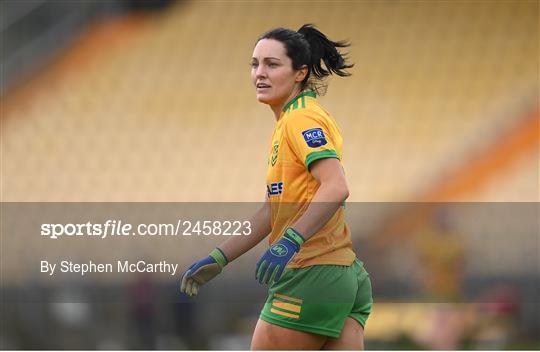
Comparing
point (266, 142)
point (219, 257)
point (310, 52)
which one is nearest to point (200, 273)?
point (219, 257)

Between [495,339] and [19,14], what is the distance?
570 cm

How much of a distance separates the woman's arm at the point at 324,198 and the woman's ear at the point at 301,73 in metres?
0.44

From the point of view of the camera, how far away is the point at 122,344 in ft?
30.8

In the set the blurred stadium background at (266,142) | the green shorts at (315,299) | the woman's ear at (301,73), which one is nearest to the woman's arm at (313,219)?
the green shorts at (315,299)

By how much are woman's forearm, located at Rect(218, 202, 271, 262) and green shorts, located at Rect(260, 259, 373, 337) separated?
29cm

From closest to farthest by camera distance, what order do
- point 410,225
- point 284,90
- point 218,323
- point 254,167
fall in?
point 284,90 < point 218,323 < point 254,167 < point 410,225

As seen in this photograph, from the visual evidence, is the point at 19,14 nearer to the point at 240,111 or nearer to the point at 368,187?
the point at 240,111

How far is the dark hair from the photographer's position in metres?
3.80

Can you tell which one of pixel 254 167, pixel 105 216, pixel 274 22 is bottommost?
pixel 105 216

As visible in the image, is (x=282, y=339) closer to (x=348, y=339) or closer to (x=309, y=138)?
(x=348, y=339)

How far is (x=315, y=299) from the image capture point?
3.54 meters

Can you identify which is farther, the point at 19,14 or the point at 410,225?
the point at 410,225

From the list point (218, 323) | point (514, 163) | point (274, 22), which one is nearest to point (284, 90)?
point (218, 323)

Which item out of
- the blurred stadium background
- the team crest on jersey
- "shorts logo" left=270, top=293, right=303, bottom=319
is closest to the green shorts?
"shorts logo" left=270, top=293, right=303, bottom=319
